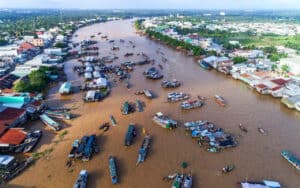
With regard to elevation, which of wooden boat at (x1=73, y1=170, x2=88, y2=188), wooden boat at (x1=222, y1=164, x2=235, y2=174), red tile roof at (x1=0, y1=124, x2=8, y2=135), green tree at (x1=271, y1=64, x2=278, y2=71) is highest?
green tree at (x1=271, y1=64, x2=278, y2=71)

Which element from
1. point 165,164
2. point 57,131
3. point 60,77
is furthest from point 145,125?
point 60,77

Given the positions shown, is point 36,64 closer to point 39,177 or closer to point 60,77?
point 60,77

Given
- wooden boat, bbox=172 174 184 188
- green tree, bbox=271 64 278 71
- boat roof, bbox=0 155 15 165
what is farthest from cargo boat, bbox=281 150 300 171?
green tree, bbox=271 64 278 71

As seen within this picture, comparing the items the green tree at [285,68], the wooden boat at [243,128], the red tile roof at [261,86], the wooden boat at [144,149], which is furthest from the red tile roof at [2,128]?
the green tree at [285,68]

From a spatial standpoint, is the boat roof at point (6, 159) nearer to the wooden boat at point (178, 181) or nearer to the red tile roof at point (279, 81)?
the wooden boat at point (178, 181)

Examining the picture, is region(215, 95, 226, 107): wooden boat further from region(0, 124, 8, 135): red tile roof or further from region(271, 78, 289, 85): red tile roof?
region(0, 124, 8, 135): red tile roof
